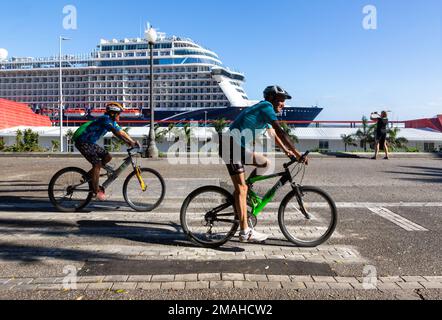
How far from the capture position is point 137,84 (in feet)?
213

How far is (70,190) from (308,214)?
12.9ft

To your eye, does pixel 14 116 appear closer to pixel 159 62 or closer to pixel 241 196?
pixel 159 62

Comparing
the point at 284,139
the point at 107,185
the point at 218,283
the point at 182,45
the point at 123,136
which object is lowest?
the point at 218,283

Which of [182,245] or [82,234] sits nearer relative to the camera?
[182,245]

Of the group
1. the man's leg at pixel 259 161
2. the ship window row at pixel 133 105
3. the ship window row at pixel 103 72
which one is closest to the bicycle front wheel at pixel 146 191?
the man's leg at pixel 259 161

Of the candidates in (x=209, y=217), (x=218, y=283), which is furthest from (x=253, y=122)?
(x=218, y=283)

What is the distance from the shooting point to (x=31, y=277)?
3195 millimetres

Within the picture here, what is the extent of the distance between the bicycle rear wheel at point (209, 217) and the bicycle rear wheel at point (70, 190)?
96.9 inches

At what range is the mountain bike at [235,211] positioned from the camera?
13.5 feet

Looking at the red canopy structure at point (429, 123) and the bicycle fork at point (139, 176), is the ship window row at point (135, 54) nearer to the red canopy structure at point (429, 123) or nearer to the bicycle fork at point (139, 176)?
the red canopy structure at point (429, 123)

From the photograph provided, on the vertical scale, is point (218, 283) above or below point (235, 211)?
below

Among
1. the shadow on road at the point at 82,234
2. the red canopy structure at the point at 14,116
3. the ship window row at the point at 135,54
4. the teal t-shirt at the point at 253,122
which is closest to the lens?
the shadow on road at the point at 82,234

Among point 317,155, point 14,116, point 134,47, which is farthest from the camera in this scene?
point 134,47
